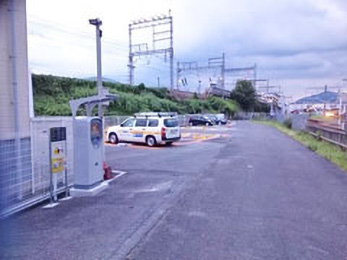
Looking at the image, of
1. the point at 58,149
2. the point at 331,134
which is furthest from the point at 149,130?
the point at 58,149

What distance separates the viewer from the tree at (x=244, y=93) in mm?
86825

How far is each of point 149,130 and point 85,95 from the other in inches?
712

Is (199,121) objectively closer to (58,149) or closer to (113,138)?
(113,138)

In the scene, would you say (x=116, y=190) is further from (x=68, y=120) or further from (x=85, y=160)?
(x=68, y=120)

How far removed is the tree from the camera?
86825 mm

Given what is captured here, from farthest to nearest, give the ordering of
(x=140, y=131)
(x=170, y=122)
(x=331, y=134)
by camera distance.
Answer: (x=170, y=122) → (x=140, y=131) → (x=331, y=134)

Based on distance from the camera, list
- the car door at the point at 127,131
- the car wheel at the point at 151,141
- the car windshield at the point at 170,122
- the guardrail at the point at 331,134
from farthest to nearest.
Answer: the car door at the point at 127,131, the car windshield at the point at 170,122, the car wheel at the point at 151,141, the guardrail at the point at 331,134

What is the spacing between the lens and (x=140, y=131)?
64.6ft

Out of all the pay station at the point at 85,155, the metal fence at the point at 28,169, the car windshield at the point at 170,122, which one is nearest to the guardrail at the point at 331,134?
the car windshield at the point at 170,122

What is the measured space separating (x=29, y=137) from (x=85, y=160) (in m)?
1.28

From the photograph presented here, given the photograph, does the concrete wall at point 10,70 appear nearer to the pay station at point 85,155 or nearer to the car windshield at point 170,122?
the pay station at point 85,155

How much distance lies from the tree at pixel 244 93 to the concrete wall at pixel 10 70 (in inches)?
3243

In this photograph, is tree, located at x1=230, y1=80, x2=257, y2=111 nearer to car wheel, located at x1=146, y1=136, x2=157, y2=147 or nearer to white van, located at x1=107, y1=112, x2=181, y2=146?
white van, located at x1=107, y1=112, x2=181, y2=146

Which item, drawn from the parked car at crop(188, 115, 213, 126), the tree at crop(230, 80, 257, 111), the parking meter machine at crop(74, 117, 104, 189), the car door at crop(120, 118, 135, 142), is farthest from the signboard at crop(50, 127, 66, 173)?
the tree at crop(230, 80, 257, 111)
